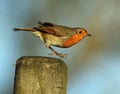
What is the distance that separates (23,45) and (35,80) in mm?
2837

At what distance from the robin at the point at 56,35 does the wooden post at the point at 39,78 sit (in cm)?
76

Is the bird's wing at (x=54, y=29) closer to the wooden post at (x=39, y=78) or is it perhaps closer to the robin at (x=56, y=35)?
the robin at (x=56, y=35)

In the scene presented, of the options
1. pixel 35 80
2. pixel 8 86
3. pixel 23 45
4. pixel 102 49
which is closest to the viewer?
pixel 35 80

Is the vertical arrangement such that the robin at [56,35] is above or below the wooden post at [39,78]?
above

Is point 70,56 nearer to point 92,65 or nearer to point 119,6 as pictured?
point 92,65

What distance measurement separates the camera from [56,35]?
3535mm

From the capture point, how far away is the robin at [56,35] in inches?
136

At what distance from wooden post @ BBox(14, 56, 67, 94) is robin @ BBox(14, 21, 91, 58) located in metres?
0.76

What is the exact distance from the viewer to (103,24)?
5.85m

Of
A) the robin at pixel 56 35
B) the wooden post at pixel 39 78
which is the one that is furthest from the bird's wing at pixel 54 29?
the wooden post at pixel 39 78

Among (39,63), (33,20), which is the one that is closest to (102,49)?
(33,20)

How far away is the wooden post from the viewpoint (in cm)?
263

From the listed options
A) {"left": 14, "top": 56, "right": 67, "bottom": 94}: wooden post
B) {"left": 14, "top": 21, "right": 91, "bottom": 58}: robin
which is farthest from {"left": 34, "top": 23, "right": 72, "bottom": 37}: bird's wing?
{"left": 14, "top": 56, "right": 67, "bottom": 94}: wooden post

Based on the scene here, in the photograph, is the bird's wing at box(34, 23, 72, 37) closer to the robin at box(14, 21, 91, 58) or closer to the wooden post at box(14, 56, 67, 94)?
the robin at box(14, 21, 91, 58)
